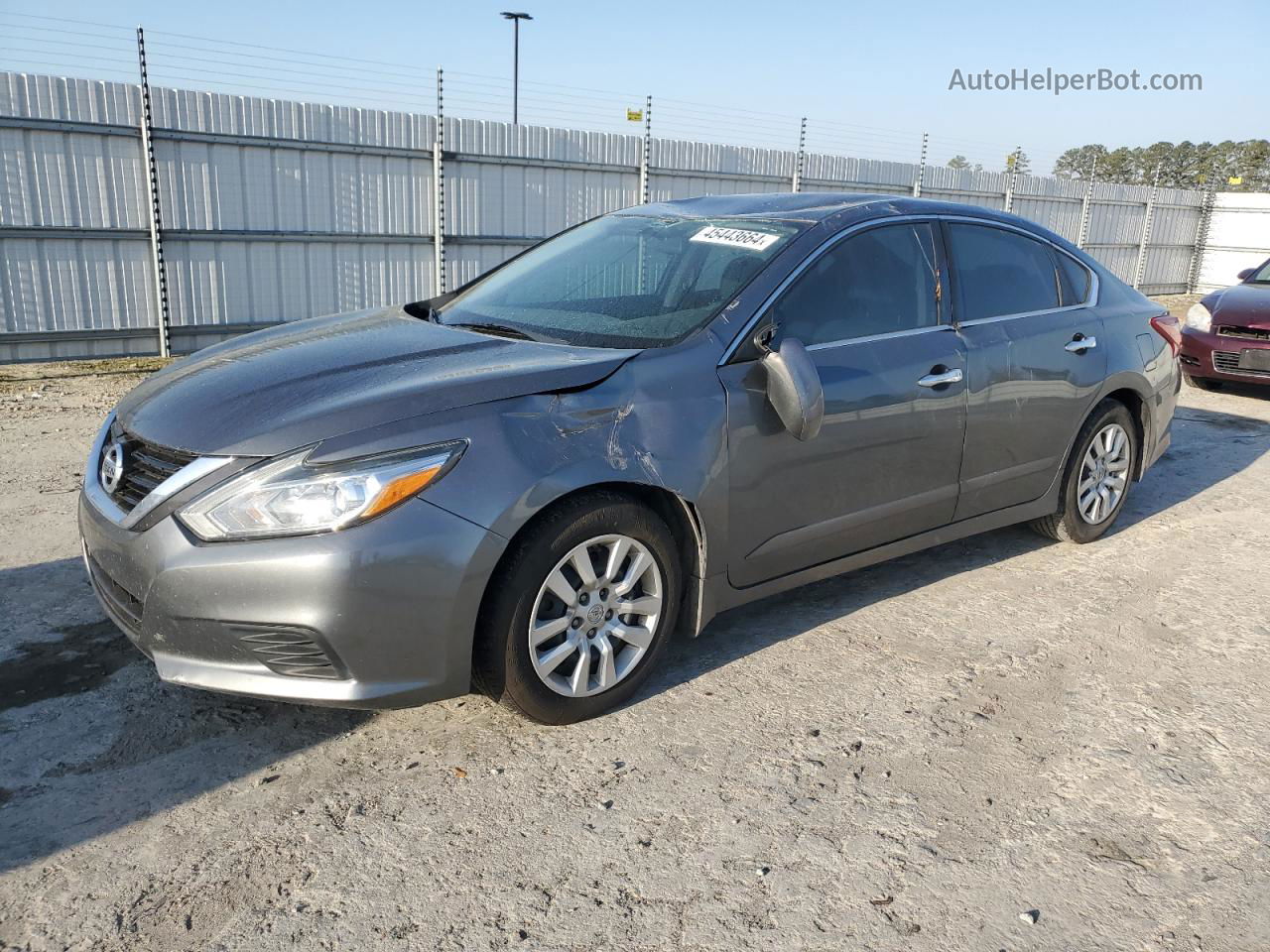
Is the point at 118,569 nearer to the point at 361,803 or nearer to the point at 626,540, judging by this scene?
the point at 361,803

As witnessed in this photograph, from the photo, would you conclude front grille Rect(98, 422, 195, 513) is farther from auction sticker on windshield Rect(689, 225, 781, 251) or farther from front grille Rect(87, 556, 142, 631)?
auction sticker on windshield Rect(689, 225, 781, 251)

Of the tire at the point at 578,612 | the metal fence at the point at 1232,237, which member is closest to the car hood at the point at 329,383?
the tire at the point at 578,612

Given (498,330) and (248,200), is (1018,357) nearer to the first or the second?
(498,330)

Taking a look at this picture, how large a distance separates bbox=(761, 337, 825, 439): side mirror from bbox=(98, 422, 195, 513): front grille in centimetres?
180

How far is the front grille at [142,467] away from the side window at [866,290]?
199cm

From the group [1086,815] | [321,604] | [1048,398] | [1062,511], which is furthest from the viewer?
[1062,511]

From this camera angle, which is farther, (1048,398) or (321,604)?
(1048,398)

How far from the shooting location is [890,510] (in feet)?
13.3

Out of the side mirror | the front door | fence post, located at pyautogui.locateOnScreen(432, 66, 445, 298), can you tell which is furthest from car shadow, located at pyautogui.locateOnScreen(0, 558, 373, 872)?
fence post, located at pyautogui.locateOnScreen(432, 66, 445, 298)

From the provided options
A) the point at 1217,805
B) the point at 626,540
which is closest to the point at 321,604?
the point at 626,540

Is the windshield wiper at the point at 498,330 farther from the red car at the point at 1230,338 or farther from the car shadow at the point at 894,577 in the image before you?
the red car at the point at 1230,338

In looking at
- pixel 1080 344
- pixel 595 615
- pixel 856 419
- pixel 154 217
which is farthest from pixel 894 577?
pixel 154 217

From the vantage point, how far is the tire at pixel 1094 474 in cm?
496

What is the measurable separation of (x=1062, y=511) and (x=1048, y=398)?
28.0 inches
